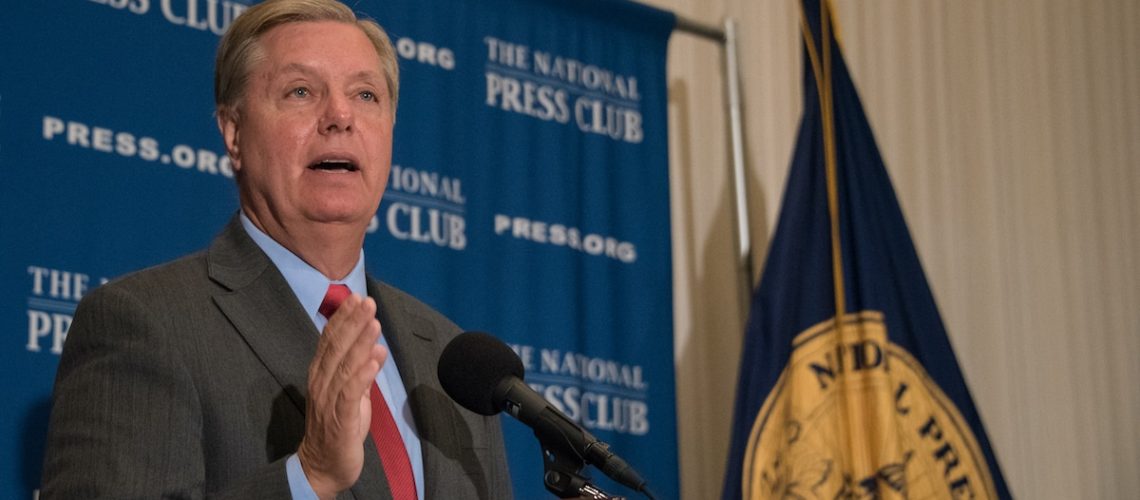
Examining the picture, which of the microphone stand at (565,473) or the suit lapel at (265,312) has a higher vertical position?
the suit lapel at (265,312)

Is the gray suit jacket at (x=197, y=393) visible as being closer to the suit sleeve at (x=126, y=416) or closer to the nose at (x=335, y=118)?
the suit sleeve at (x=126, y=416)

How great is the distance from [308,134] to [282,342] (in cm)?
36

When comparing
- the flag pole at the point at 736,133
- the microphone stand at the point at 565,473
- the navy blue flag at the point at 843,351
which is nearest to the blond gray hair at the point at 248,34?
the microphone stand at the point at 565,473

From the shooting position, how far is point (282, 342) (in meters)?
2.04

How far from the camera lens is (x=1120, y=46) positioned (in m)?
5.99

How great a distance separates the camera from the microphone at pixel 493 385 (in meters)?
1.91

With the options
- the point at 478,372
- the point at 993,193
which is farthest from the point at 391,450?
the point at 993,193

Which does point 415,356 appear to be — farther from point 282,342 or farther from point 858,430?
point 858,430

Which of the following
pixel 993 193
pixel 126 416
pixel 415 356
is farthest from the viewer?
pixel 993 193

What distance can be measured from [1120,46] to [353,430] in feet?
16.6

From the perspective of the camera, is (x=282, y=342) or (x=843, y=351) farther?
(x=843, y=351)

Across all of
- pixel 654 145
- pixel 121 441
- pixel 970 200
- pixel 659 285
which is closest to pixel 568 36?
pixel 654 145

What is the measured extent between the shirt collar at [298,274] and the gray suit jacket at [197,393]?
1.3 inches

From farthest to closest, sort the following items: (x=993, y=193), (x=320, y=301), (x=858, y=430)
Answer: (x=993, y=193) < (x=858, y=430) < (x=320, y=301)
